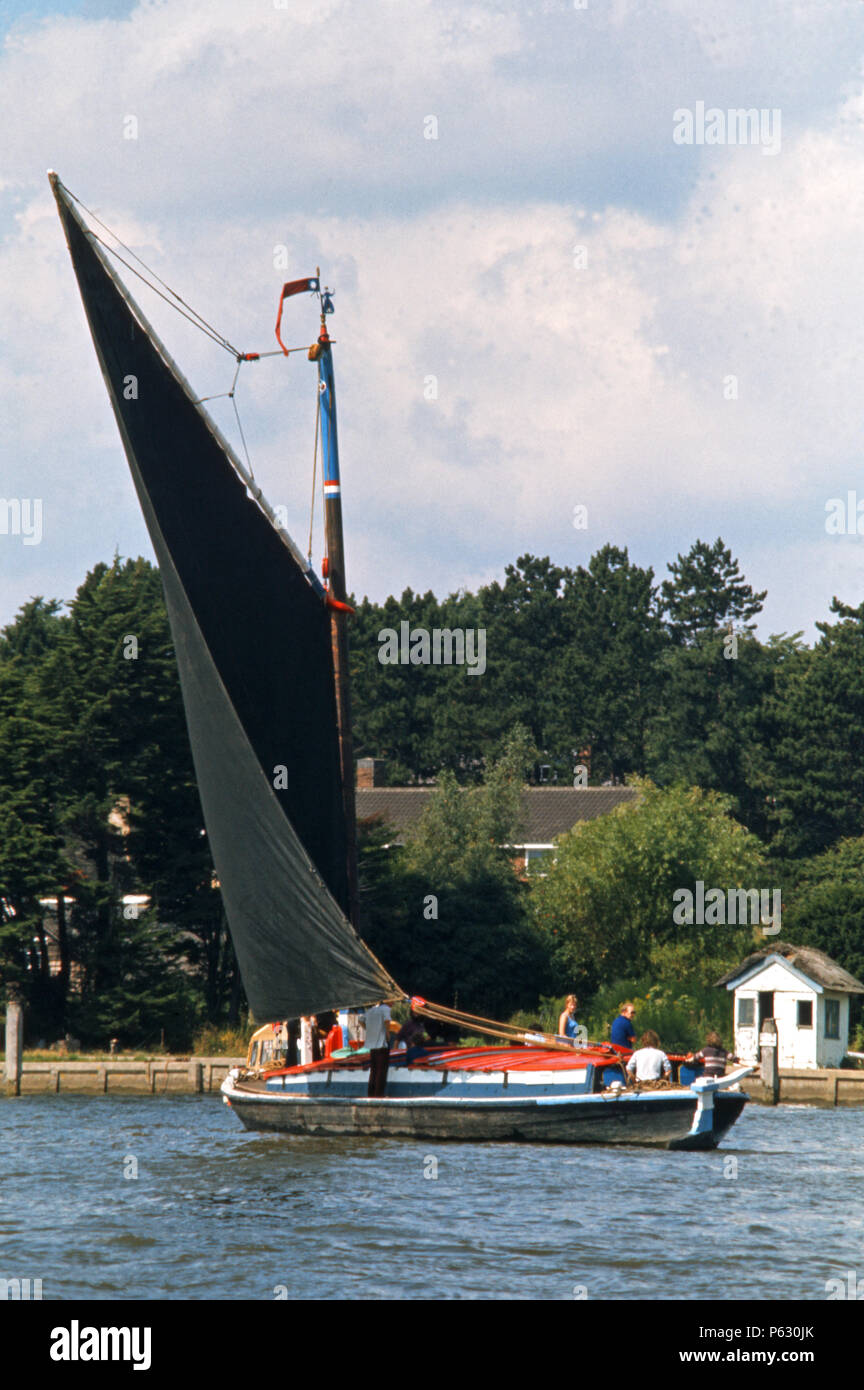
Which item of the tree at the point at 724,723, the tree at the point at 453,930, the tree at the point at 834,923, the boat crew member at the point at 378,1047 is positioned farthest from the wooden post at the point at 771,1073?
the tree at the point at 724,723

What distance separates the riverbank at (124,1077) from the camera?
131 feet

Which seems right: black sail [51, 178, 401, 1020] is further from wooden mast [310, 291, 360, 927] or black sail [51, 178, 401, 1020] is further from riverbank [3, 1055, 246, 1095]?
riverbank [3, 1055, 246, 1095]

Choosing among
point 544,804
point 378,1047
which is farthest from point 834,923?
point 544,804

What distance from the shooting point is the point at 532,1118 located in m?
25.9

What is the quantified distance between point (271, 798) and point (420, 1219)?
8327mm

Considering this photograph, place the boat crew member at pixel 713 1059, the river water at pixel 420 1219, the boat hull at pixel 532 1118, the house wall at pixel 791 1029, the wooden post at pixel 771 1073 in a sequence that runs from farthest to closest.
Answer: the house wall at pixel 791 1029, the wooden post at pixel 771 1073, the boat crew member at pixel 713 1059, the boat hull at pixel 532 1118, the river water at pixel 420 1219

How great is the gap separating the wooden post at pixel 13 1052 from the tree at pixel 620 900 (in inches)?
717

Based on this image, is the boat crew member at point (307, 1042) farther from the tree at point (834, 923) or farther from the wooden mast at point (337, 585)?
the tree at point (834, 923)

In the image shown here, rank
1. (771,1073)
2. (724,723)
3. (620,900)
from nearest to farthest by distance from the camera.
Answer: (771,1073) < (620,900) < (724,723)

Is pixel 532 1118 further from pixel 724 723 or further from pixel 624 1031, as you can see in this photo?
pixel 724 723

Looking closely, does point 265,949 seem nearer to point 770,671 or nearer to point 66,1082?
point 66,1082

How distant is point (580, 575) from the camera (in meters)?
111
